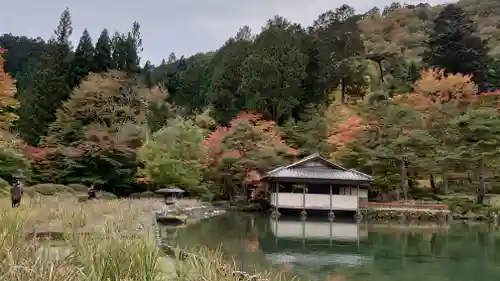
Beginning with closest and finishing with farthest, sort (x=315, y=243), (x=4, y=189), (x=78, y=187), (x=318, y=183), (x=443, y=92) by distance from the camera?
(x=315, y=243)
(x=4, y=189)
(x=318, y=183)
(x=78, y=187)
(x=443, y=92)

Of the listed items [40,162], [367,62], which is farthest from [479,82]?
[40,162]

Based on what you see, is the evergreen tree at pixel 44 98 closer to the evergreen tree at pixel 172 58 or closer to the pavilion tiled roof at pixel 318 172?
the pavilion tiled roof at pixel 318 172

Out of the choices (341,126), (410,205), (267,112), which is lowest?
(410,205)

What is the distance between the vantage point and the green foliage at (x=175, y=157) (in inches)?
872

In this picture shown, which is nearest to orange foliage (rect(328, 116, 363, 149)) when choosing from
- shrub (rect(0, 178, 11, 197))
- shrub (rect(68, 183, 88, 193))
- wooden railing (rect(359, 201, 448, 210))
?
wooden railing (rect(359, 201, 448, 210))

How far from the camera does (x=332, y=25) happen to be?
3444 cm

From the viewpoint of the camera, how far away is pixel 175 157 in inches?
906

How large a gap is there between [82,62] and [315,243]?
2197cm

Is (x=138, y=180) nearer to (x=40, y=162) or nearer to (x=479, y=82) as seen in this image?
(x=40, y=162)

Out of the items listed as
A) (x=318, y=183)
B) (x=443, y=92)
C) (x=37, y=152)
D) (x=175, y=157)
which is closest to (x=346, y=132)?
(x=318, y=183)

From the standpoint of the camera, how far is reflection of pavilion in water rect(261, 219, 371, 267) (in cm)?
1032

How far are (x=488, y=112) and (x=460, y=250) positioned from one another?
9.47m

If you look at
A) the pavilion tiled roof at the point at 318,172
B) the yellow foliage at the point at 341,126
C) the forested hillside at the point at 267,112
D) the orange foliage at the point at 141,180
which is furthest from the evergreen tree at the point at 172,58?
the pavilion tiled roof at the point at 318,172

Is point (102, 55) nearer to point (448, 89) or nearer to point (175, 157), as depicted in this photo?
point (175, 157)
